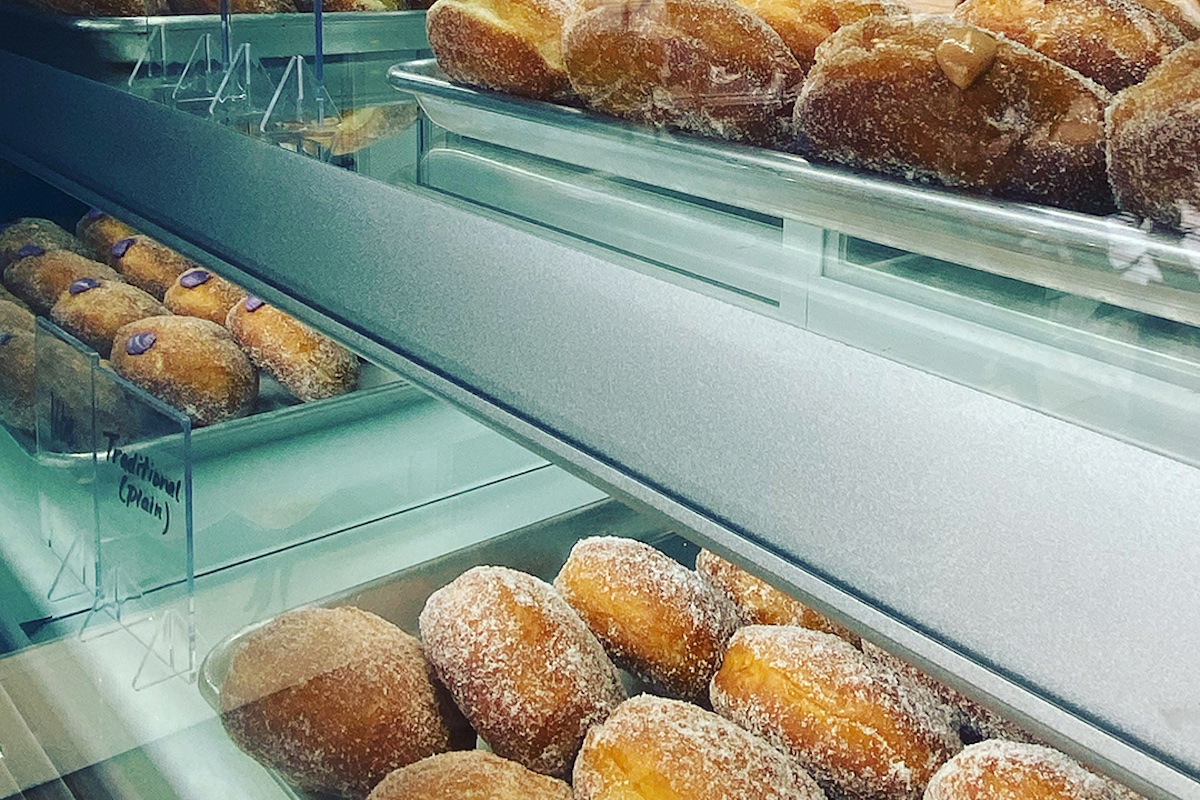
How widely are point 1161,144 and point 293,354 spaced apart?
128 cm

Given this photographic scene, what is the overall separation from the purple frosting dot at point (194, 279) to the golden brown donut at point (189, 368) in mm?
134

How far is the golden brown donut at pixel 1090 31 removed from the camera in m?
0.46

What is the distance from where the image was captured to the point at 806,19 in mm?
574

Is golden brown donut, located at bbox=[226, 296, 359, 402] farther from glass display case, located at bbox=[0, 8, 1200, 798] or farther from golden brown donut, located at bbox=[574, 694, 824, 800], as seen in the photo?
golden brown donut, located at bbox=[574, 694, 824, 800]

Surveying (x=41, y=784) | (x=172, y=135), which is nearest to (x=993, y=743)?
(x=172, y=135)

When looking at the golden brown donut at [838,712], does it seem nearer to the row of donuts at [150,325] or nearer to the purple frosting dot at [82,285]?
the row of donuts at [150,325]

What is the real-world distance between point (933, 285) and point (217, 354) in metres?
1.21

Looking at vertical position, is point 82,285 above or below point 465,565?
above

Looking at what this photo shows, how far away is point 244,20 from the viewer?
0.99 meters

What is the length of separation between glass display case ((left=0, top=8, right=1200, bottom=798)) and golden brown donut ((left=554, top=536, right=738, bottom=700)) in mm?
83

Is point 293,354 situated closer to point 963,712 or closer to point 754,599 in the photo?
point 754,599

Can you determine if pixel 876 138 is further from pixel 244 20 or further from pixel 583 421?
pixel 244 20

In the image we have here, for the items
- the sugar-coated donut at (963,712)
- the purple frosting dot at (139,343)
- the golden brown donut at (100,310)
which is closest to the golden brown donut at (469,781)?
the sugar-coated donut at (963,712)

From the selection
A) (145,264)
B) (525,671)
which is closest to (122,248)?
(145,264)
